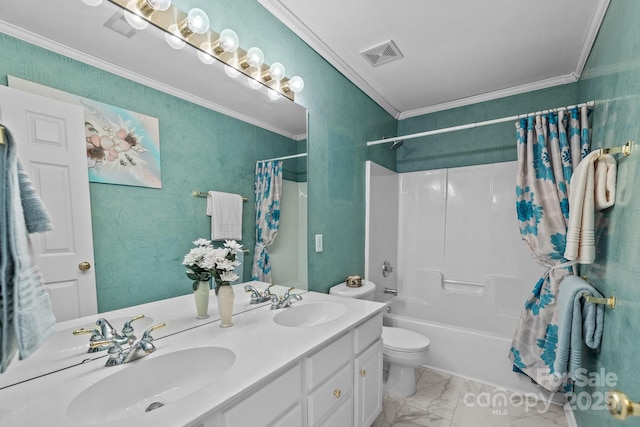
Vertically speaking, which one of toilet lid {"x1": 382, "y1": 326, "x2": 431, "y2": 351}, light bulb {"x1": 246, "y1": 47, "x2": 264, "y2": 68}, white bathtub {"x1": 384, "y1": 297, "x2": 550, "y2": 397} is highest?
light bulb {"x1": 246, "y1": 47, "x2": 264, "y2": 68}

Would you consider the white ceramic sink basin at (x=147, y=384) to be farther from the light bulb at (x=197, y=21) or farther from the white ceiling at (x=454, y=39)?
the white ceiling at (x=454, y=39)

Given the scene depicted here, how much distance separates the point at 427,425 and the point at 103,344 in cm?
188

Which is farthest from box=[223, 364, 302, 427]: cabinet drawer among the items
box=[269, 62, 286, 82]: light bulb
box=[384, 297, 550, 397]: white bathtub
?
box=[384, 297, 550, 397]: white bathtub

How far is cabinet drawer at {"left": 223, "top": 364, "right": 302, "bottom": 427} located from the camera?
2.46 ft

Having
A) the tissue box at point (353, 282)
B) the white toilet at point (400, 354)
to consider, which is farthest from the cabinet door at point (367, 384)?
the tissue box at point (353, 282)

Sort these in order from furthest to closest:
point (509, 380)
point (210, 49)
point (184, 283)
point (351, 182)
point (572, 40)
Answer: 1. point (351, 182)
2. point (509, 380)
3. point (572, 40)
4. point (210, 49)
5. point (184, 283)

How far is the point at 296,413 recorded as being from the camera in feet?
3.19

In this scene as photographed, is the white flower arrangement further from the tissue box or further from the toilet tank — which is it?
the tissue box

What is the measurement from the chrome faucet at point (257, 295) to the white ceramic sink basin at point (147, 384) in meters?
0.44

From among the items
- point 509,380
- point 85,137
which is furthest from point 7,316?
point 509,380

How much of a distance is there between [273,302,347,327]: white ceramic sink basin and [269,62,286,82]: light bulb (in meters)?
1.28

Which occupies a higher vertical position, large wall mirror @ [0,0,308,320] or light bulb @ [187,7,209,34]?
light bulb @ [187,7,209,34]

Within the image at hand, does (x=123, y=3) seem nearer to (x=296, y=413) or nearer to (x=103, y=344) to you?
(x=103, y=344)

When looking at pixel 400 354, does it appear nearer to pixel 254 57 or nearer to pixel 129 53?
pixel 254 57
